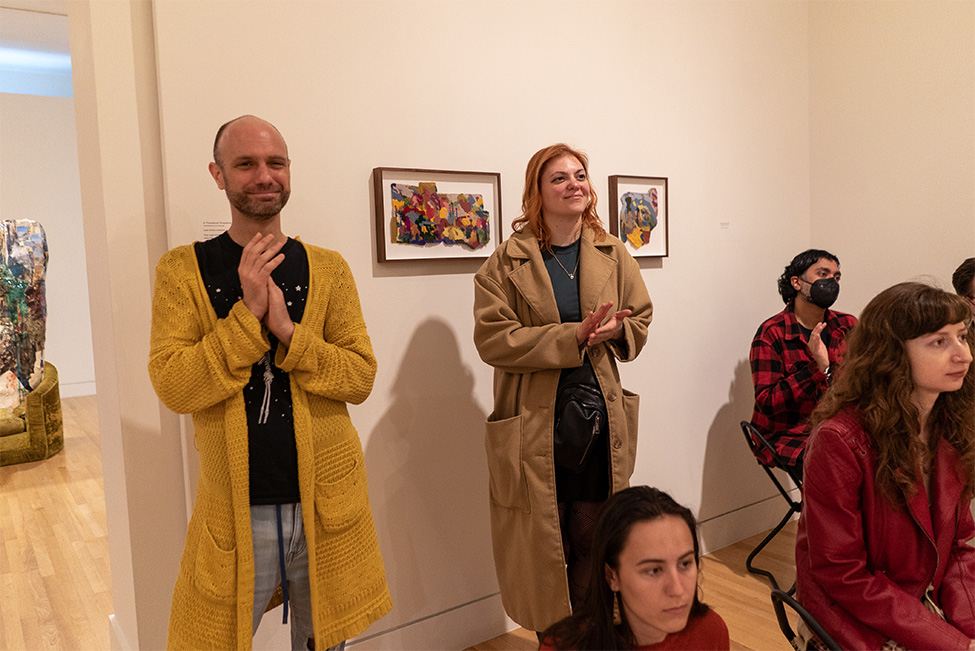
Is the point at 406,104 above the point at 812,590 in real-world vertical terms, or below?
above

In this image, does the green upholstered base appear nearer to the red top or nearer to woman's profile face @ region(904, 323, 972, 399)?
the red top

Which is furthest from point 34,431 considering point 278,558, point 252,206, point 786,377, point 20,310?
point 786,377

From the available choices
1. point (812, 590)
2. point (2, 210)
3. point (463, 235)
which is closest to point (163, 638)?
point (463, 235)

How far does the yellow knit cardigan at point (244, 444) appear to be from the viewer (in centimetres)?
171

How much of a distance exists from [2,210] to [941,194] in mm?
8537

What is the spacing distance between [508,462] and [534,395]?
25 cm

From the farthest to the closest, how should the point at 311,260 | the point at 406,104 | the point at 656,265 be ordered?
1. the point at 656,265
2. the point at 406,104
3. the point at 311,260

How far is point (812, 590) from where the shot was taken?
1756 mm

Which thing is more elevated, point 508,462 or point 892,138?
point 892,138

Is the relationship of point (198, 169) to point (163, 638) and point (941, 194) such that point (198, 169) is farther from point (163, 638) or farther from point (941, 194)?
point (941, 194)

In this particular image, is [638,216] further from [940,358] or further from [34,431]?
[34,431]

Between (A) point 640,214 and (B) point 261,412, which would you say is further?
(A) point 640,214

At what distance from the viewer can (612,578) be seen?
4.70 feet

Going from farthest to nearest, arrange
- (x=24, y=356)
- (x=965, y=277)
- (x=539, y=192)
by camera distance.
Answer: (x=24, y=356), (x=965, y=277), (x=539, y=192)
